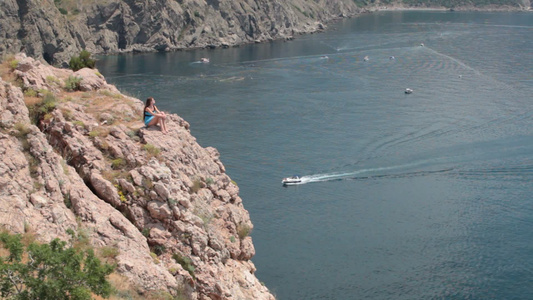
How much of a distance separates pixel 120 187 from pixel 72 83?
703 cm

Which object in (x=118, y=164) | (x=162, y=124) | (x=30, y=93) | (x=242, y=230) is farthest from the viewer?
(x=242, y=230)

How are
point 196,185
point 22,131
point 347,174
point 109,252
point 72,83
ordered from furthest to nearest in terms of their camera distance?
point 347,174, point 72,83, point 196,185, point 22,131, point 109,252

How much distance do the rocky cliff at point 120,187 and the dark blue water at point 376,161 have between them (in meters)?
26.0

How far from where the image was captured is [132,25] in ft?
572

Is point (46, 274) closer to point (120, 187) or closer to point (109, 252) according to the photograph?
point (109, 252)

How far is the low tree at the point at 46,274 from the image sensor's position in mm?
14898

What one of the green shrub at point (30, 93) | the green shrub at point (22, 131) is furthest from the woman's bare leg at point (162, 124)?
the green shrub at point (22, 131)

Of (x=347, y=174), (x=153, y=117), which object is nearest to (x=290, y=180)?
(x=347, y=174)

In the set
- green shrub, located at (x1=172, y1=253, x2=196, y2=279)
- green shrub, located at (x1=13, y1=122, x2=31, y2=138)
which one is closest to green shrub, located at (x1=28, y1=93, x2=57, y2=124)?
green shrub, located at (x1=13, y1=122, x2=31, y2=138)

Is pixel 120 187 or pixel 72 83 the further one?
pixel 72 83

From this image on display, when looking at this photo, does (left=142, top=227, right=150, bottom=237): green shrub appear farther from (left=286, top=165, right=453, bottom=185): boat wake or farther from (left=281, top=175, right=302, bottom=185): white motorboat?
(left=286, top=165, right=453, bottom=185): boat wake

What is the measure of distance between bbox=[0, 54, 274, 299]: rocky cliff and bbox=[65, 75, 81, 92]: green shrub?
0.05 meters

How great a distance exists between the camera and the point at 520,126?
88562 mm

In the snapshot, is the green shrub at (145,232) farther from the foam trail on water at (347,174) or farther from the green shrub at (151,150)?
the foam trail on water at (347,174)
